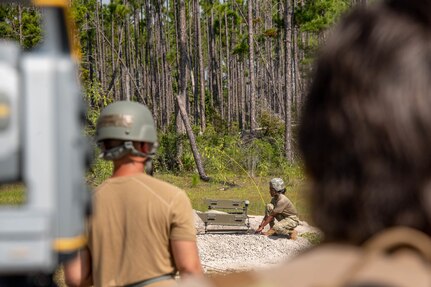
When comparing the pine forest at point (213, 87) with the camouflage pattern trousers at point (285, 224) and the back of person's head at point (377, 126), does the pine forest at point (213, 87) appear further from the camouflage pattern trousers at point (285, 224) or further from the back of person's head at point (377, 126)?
the back of person's head at point (377, 126)

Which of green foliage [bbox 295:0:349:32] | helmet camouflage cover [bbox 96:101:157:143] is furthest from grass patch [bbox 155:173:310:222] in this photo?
helmet camouflage cover [bbox 96:101:157:143]

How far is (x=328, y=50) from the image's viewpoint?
101 centimetres

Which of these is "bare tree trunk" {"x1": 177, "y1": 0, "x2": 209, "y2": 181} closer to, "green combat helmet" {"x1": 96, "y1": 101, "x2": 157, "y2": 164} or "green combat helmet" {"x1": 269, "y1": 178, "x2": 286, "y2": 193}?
"green combat helmet" {"x1": 269, "y1": 178, "x2": 286, "y2": 193}

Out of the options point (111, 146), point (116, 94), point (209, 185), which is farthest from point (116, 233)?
point (116, 94)

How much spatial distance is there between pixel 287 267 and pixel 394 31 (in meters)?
0.29

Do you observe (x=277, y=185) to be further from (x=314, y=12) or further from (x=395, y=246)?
(x=314, y=12)

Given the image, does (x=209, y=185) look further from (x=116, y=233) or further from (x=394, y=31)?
(x=394, y=31)

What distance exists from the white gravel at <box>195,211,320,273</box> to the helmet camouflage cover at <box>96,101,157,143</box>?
A: 8107 mm

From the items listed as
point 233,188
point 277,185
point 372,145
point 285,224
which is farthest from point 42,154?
point 233,188

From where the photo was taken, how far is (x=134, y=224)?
309cm

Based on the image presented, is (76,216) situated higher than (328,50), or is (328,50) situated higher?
(328,50)

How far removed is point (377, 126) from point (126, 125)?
7.30ft

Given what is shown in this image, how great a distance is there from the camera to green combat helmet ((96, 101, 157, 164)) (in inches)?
122

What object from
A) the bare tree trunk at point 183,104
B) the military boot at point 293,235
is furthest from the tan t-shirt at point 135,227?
the bare tree trunk at point 183,104
